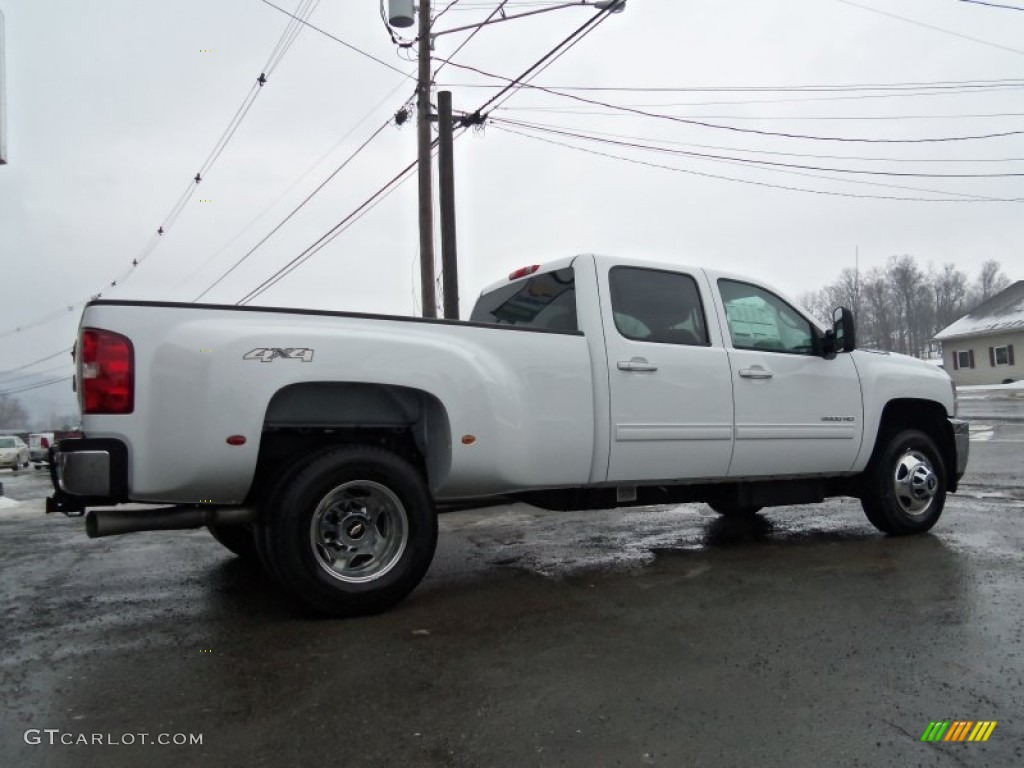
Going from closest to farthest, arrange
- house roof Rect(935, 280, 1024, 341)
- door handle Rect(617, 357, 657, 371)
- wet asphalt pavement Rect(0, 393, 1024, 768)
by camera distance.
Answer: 1. wet asphalt pavement Rect(0, 393, 1024, 768)
2. door handle Rect(617, 357, 657, 371)
3. house roof Rect(935, 280, 1024, 341)

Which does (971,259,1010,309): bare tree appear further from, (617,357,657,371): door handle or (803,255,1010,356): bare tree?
(617,357,657,371): door handle

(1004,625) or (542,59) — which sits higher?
(542,59)

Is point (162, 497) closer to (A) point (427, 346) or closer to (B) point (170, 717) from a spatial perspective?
(B) point (170, 717)

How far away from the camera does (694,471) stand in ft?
16.2

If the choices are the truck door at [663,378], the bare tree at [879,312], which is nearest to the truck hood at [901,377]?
the truck door at [663,378]

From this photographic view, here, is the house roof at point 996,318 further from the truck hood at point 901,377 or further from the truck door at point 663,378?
the truck door at point 663,378

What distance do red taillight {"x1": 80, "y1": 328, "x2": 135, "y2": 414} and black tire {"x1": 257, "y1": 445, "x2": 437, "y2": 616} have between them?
84 centimetres

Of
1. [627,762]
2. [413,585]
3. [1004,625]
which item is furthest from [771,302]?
[627,762]

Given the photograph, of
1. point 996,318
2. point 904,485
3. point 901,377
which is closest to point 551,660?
point 904,485

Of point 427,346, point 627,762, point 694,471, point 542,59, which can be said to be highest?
point 542,59

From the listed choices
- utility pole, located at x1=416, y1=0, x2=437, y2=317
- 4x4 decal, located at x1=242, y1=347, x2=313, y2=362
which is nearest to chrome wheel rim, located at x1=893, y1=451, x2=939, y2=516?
4x4 decal, located at x1=242, y1=347, x2=313, y2=362

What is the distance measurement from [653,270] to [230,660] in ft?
11.6

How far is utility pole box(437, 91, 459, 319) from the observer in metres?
12.0

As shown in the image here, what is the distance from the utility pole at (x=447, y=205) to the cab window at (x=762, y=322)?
693 centimetres
